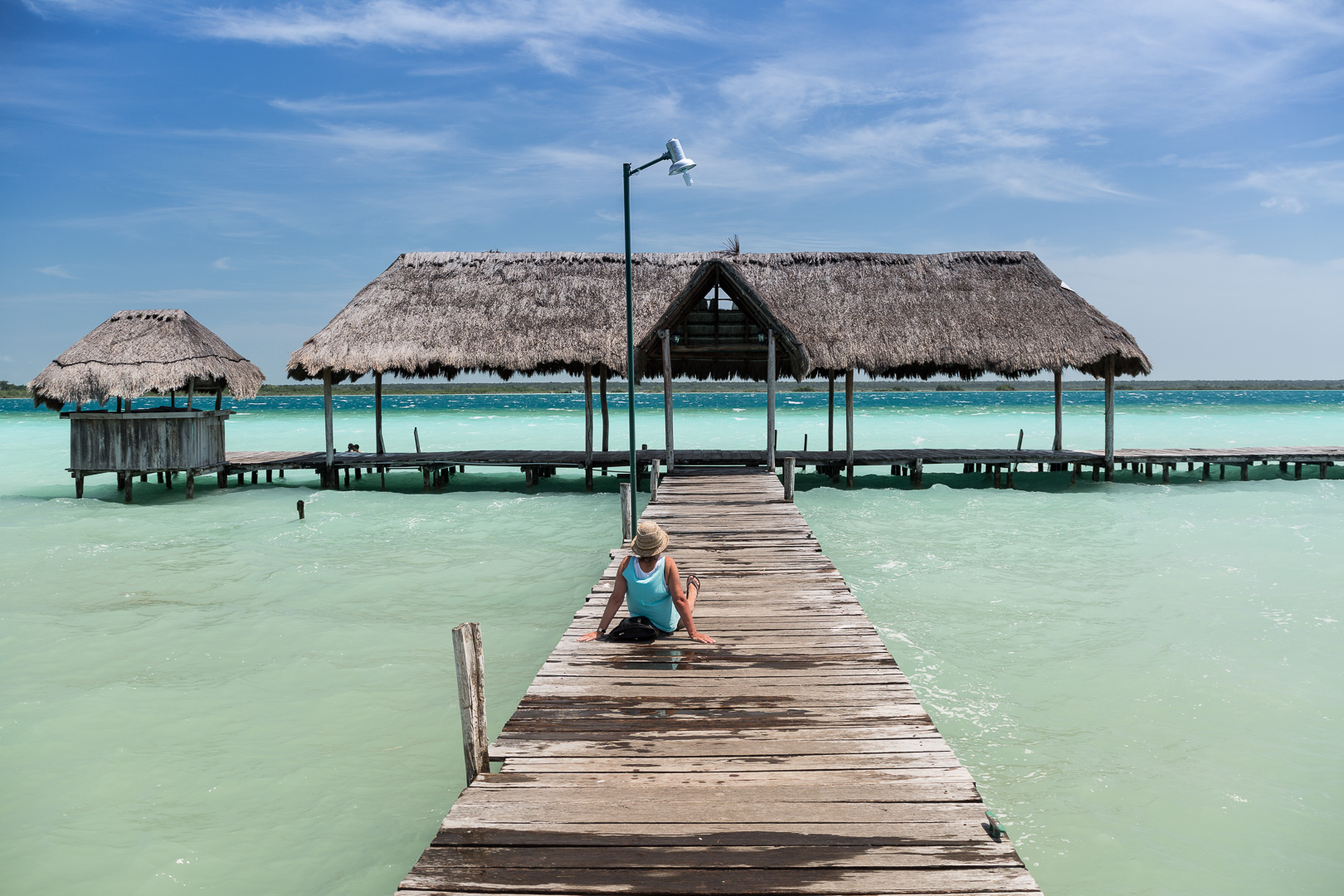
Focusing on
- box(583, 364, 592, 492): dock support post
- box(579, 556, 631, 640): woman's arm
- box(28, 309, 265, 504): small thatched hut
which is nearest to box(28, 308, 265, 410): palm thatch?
box(28, 309, 265, 504): small thatched hut

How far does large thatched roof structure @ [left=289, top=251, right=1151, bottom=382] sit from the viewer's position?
17.2m

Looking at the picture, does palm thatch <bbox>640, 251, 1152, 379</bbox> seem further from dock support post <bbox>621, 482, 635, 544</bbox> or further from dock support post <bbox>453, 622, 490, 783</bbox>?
dock support post <bbox>453, 622, 490, 783</bbox>

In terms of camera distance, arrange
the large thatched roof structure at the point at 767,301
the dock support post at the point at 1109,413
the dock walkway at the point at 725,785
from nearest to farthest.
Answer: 1. the dock walkway at the point at 725,785
2. the large thatched roof structure at the point at 767,301
3. the dock support post at the point at 1109,413

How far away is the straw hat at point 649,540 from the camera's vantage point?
5.10 meters

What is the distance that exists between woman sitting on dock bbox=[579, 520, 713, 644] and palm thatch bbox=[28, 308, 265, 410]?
14.6 metres

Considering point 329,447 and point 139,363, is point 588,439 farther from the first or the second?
point 139,363

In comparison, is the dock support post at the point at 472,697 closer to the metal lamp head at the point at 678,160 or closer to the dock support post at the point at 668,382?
the metal lamp head at the point at 678,160

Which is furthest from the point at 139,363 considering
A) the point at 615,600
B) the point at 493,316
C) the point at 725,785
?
the point at 725,785

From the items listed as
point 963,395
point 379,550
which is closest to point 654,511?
point 379,550

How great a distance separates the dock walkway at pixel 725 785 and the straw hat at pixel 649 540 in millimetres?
675

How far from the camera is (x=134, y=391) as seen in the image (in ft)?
54.1

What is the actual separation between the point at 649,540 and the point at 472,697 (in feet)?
5.00

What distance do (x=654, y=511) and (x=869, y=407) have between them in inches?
2362

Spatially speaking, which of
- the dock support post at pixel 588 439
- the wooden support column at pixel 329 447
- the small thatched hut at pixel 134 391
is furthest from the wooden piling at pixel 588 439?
the small thatched hut at pixel 134 391
